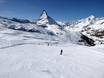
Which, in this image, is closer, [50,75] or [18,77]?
[18,77]

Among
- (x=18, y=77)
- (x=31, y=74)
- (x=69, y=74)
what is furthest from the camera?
(x=69, y=74)

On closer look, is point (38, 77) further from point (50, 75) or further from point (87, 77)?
point (87, 77)

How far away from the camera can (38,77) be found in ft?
42.5

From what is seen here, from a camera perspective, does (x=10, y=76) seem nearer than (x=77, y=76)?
Yes

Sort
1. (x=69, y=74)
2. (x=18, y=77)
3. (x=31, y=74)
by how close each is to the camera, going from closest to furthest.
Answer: (x=18, y=77)
(x=31, y=74)
(x=69, y=74)

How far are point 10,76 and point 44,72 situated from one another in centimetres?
347

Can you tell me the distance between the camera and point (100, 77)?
48.4ft

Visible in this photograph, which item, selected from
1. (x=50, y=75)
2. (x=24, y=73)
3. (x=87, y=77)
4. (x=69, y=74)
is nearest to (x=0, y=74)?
(x=24, y=73)

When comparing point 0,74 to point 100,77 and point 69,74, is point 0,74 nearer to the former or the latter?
point 69,74

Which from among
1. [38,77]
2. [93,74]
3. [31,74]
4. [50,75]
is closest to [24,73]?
[31,74]

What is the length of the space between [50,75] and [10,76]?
3749mm

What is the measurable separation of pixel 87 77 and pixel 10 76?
7.60 metres

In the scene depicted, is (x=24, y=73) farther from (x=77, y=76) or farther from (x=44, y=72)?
(x=77, y=76)

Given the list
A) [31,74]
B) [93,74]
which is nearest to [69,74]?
[93,74]
